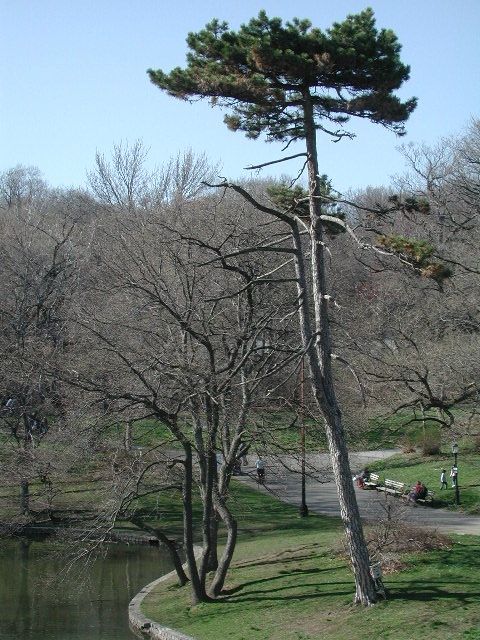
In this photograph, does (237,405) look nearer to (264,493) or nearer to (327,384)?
(327,384)

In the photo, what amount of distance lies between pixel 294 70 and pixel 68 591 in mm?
14859

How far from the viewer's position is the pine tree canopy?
1277cm

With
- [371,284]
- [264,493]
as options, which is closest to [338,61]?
[264,493]

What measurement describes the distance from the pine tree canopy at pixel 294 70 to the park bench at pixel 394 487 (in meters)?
17.6

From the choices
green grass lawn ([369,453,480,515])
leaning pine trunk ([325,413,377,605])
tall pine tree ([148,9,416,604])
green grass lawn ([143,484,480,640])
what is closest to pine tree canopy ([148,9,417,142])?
tall pine tree ([148,9,416,604])

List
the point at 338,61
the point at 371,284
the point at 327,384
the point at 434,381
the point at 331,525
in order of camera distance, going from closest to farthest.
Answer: the point at 338,61 < the point at 327,384 < the point at 331,525 < the point at 434,381 < the point at 371,284

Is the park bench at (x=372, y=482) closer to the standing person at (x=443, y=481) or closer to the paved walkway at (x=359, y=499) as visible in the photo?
the paved walkway at (x=359, y=499)

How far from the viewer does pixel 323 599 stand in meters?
15.4

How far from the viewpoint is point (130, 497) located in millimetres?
16328

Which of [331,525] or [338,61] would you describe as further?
[331,525]

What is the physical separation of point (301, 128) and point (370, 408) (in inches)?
684

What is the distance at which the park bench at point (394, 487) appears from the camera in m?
28.4

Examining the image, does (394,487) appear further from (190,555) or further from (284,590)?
(190,555)

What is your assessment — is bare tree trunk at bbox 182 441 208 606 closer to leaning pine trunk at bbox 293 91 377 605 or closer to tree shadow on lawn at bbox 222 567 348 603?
tree shadow on lawn at bbox 222 567 348 603
